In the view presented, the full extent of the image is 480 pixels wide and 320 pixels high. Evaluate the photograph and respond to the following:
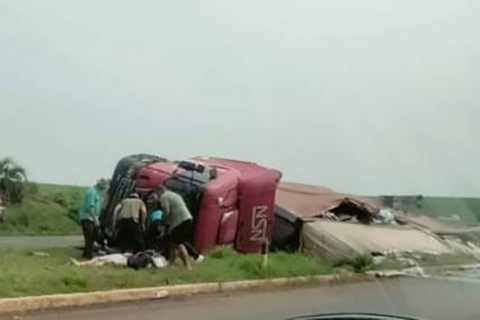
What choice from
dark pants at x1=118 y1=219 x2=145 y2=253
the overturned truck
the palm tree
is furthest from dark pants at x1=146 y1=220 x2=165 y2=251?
the palm tree

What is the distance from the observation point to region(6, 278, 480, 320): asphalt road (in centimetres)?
1041

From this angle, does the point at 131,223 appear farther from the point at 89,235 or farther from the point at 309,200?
the point at 309,200

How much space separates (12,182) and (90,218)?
16.1m

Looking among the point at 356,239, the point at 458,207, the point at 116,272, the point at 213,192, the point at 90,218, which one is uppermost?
the point at 458,207

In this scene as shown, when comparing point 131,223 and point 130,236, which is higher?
point 131,223

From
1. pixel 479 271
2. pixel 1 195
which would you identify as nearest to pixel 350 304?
pixel 479 271

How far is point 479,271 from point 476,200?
39.6 inches

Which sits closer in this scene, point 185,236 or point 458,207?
point 458,207

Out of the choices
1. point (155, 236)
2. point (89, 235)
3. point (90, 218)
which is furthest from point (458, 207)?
point (89, 235)

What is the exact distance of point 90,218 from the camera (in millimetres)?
16453

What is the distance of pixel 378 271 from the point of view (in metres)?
17.1

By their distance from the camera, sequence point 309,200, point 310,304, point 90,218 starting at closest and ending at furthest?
point 310,304, point 90,218, point 309,200

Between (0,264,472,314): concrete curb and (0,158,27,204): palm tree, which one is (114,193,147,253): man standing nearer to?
(0,264,472,314): concrete curb

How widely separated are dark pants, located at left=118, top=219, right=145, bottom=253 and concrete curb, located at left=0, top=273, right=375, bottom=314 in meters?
2.99
